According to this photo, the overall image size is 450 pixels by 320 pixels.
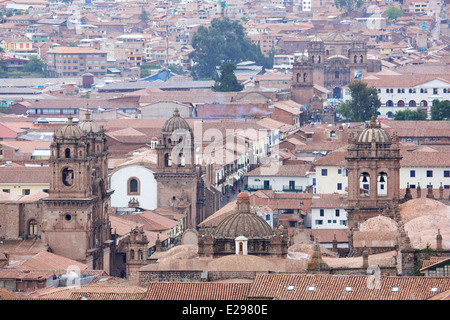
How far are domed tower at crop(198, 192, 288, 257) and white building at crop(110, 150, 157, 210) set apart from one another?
108 feet

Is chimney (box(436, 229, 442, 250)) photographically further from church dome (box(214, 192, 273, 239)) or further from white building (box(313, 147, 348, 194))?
white building (box(313, 147, 348, 194))

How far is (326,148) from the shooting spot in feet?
443

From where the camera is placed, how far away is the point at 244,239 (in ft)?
250

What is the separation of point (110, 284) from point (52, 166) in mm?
17334

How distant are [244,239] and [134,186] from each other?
3546 centimetres

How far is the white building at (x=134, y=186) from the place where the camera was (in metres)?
110

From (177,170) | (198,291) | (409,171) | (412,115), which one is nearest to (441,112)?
(412,115)

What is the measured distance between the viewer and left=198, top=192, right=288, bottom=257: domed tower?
7638 centimetres

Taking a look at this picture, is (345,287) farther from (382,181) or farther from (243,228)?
(382,181)

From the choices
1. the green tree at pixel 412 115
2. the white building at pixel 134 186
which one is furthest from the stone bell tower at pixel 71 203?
the green tree at pixel 412 115

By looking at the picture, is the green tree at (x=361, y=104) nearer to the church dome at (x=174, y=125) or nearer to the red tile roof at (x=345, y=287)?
the church dome at (x=174, y=125)

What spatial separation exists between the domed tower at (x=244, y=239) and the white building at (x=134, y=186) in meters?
33.0

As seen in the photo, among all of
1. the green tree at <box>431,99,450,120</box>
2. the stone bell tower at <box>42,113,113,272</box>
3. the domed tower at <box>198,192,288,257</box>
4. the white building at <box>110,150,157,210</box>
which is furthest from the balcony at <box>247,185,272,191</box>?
the domed tower at <box>198,192,288,257</box>

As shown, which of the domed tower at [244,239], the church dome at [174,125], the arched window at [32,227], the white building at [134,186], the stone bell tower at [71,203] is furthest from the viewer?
the white building at [134,186]
